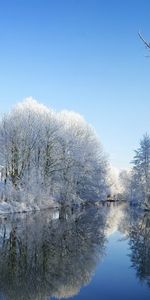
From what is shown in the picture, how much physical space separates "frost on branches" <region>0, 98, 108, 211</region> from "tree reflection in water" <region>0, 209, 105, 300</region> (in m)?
19.4

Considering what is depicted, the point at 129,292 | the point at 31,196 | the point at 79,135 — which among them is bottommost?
the point at 129,292

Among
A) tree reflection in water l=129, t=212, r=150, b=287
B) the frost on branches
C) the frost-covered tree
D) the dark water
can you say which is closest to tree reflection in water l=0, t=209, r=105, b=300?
the dark water

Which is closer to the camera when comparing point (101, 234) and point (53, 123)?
point (101, 234)

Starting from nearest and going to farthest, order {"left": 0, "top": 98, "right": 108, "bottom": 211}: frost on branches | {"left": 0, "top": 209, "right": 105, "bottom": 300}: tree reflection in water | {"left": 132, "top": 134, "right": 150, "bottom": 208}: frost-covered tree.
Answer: {"left": 0, "top": 209, "right": 105, "bottom": 300}: tree reflection in water < {"left": 0, "top": 98, "right": 108, "bottom": 211}: frost on branches < {"left": 132, "top": 134, "right": 150, "bottom": 208}: frost-covered tree

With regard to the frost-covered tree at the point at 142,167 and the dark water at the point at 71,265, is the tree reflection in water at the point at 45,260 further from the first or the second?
the frost-covered tree at the point at 142,167

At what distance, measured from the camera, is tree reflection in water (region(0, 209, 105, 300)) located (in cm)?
1209

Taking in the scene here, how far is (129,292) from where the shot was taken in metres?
12.7

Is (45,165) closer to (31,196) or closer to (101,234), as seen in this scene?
(31,196)

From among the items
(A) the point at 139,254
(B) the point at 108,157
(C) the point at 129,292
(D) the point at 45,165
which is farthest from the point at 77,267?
(B) the point at 108,157

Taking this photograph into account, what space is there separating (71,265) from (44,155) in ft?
120

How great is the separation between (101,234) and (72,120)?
1368 inches

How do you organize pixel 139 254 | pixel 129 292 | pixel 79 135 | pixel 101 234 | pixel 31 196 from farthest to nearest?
pixel 79 135, pixel 31 196, pixel 101 234, pixel 139 254, pixel 129 292

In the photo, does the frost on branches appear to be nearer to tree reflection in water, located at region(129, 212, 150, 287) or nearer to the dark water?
tree reflection in water, located at region(129, 212, 150, 287)

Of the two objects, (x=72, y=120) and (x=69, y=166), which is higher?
(x=72, y=120)
